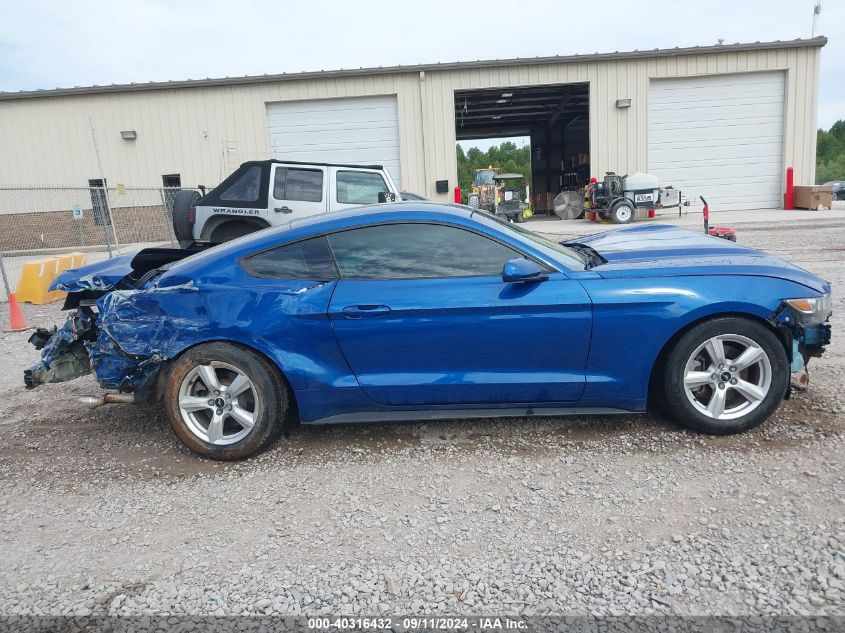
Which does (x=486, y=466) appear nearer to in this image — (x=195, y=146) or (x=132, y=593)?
(x=132, y=593)

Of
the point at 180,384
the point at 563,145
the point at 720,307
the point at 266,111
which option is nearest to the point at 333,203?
the point at 180,384

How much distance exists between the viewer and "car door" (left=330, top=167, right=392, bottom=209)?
1050 centimetres

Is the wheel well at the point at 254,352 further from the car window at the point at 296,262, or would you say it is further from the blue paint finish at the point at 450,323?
the car window at the point at 296,262

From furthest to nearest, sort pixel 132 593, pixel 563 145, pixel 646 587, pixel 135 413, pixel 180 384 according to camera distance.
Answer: pixel 563 145
pixel 135 413
pixel 180 384
pixel 132 593
pixel 646 587

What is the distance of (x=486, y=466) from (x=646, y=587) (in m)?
1.26

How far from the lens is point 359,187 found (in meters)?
10.7

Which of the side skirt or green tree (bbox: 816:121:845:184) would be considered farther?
green tree (bbox: 816:121:845:184)

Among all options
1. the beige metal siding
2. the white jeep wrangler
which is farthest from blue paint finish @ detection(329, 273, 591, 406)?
the beige metal siding

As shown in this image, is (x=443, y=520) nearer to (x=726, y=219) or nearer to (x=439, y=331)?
(x=439, y=331)

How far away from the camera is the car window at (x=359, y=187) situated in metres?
10.6

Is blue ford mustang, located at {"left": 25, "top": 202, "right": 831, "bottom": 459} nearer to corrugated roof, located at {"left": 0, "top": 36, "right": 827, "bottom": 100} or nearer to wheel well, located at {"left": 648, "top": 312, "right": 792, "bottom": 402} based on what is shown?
wheel well, located at {"left": 648, "top": 312, "right": 792, "bottom": 402}

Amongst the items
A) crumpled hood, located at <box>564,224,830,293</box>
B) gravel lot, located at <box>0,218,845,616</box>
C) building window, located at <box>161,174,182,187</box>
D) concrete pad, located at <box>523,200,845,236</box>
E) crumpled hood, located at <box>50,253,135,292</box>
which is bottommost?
concrete pad, located at <box>523,200,845,236</box>

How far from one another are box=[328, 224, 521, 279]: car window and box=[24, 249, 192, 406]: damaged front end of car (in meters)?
1.06

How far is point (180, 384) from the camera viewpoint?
3.98 meters
